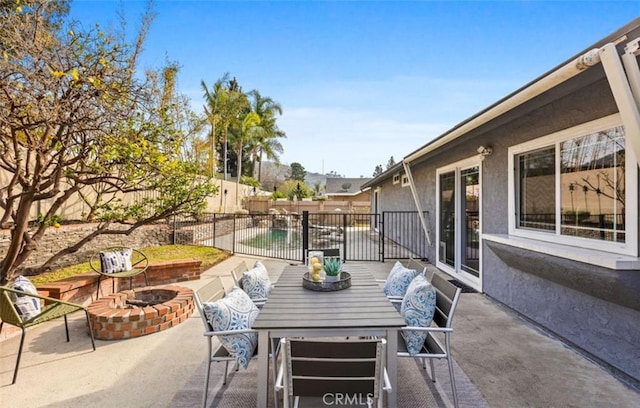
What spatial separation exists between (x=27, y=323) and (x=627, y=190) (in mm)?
5666

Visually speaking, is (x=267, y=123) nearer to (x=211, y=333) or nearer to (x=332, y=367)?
(x=211, y=333)

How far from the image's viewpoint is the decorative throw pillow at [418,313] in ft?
7.73

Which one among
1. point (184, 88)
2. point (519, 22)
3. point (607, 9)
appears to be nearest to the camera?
point (607, 9)

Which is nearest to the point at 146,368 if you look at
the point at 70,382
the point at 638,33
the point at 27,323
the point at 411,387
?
the point at 70,382

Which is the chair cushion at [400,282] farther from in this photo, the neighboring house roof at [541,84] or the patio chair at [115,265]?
the patio chair at [115,265]

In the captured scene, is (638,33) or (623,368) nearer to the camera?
(638,33)

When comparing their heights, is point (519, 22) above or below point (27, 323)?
above

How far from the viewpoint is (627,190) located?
274 cm

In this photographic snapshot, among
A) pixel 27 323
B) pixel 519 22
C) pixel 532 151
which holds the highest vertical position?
pixel 519 22

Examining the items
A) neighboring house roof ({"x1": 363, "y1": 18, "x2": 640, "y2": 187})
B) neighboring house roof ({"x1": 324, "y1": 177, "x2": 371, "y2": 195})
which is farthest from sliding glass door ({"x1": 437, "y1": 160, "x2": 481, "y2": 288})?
neighboring house roof ({"x1": 324, "y1": 177, "x2": 371, "y2": 195})

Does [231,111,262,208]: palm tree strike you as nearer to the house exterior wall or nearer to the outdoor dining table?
the house exterior wall

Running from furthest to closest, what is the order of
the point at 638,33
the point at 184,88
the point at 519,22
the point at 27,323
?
the point at 184,88, the point at 519,22, the point at 27,323, the point at 638,33

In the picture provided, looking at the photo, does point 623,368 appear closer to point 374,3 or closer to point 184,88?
point 374,3

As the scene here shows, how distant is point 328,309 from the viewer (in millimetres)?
2350
